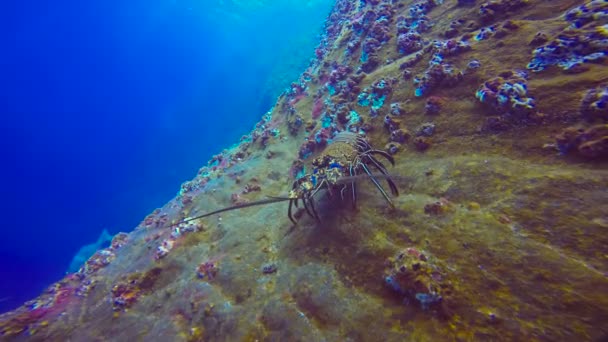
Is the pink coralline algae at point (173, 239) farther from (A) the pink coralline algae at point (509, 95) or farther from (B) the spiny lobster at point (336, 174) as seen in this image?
(A) the pink coralline algae at point (509, 95)

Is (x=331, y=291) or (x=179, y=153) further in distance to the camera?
(x=179, y=153)

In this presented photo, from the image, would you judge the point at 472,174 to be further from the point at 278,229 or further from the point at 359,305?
the point at 278,229

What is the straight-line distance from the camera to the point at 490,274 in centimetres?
248

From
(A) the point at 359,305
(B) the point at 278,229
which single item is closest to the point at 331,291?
(A) the point at 359,305

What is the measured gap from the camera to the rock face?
236 cm

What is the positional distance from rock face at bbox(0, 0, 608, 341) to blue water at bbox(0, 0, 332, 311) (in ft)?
90.4

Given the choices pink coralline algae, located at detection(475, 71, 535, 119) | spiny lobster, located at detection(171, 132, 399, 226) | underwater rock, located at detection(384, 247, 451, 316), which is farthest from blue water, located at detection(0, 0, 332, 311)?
underwater rock, located at detection(384, 247, 451, 316)

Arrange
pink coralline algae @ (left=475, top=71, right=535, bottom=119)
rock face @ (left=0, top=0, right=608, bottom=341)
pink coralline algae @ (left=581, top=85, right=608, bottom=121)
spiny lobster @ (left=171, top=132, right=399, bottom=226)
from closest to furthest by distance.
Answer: rock face @ (left=0, top=0, right=608, bottom=341), pink coralline algae @ (left=581, top=85, right=608, bottom=121), pink coralline algae @ (left=475, top=71, right=535, bottom=119), spiny lobster @ (left=171, top=132, right=399, bottom=226)

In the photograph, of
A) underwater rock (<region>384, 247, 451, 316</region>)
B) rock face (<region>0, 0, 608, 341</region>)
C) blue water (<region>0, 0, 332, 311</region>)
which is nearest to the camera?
rock face (<region>0, 0, 608, 341</region>)

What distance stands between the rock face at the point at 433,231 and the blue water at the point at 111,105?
90.4 ft

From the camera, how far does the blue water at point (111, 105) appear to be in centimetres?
4209

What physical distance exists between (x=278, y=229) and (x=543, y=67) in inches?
204

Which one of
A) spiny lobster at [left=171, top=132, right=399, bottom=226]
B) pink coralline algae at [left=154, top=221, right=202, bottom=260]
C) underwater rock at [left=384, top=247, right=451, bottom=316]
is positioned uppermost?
pink coralline algae at [left=154, top=221, right=202, bottom=260]

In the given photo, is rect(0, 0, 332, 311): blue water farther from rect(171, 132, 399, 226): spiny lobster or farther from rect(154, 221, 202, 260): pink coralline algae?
rect(171, 132, 399, 226): spiny lobster
